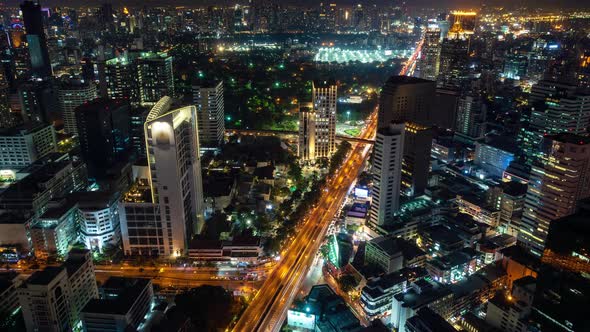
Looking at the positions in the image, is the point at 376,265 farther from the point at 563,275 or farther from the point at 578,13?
the point at 578,13

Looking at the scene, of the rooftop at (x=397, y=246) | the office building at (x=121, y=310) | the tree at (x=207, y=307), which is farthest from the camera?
the rooftop at (x=397, y=246)

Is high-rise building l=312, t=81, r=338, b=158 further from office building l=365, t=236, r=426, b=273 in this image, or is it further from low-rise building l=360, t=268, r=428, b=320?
low-rise building l=360, t=268, r=428, b=320

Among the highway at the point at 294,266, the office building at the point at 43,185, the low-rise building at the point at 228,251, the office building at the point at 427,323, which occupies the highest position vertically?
the office building at the point at 43,185

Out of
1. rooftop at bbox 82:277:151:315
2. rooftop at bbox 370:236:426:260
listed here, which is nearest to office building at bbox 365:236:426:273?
rooftop at bbox 370:236:426:260

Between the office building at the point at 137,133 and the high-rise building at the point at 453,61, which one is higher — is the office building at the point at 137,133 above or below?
below

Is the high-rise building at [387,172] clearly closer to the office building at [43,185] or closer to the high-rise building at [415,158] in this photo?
the high-rise building at [415,158]

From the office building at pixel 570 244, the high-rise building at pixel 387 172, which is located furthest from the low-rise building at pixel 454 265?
the office building at pixel 570 244

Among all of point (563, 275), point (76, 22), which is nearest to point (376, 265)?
point (563, 275)
